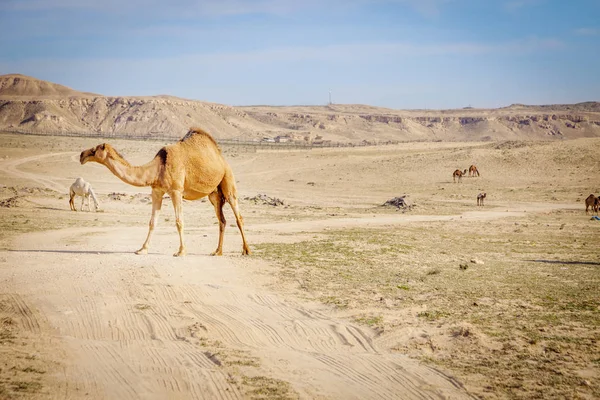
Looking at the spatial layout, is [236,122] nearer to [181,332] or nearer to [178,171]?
[178,171]

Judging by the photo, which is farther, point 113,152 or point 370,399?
point 113,152

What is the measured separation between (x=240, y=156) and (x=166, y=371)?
64.1 meters

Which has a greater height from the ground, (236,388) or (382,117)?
(382,117)

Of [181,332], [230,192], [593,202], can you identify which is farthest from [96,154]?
[593,202]

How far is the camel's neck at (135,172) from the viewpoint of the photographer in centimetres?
1330

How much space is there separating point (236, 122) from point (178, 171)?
484 ft

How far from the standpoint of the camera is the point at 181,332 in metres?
8.33

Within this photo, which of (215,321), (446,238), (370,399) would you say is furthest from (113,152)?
(446,238)

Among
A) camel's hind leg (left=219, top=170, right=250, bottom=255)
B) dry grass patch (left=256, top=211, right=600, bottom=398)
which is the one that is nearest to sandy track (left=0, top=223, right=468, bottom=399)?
dry grass patch (left=256, top=211, right=600, bottom=398)

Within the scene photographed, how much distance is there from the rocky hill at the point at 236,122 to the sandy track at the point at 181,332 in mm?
106724

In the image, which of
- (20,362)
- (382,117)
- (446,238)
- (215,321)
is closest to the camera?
(20,362)

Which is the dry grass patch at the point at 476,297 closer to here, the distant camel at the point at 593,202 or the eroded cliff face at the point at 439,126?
the distant camel at the point at 593,202

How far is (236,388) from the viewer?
649cm

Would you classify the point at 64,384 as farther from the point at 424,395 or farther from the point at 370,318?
the point at 370,318
